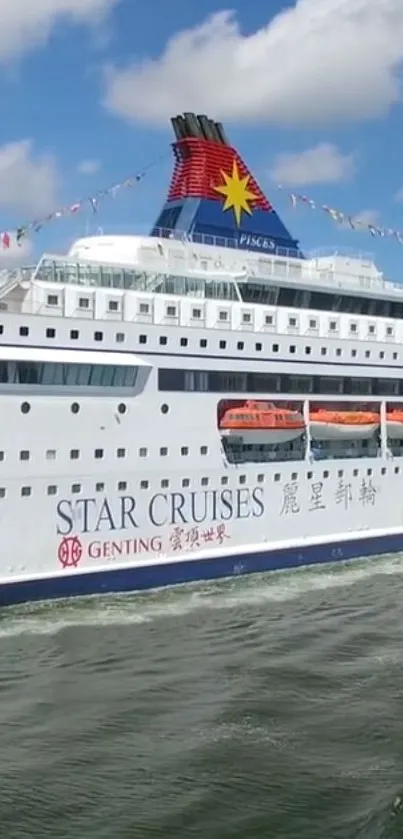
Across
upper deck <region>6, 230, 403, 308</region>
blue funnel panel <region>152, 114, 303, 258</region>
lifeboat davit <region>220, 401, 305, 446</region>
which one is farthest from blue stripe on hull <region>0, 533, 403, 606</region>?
blue funnel panel <region>152, 114, 303, 258</region>

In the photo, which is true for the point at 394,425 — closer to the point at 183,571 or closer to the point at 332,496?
the point at 332,496

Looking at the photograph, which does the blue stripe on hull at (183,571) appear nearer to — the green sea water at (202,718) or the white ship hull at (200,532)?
the white ship hull at (200,532)

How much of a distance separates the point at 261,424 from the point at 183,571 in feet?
10.2

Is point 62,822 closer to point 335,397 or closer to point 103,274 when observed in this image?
point 103,274

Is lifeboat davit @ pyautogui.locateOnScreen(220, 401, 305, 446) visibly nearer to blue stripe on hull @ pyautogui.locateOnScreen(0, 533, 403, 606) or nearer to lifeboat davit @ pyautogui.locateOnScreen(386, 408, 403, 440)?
blue stripe on hull @ pyautogui.locateOnScreen(0, 533, 403, 606)

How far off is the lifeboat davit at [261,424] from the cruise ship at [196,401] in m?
0.04

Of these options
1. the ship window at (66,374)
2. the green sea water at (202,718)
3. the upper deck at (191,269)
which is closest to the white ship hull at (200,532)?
the green sea water at (202,718)

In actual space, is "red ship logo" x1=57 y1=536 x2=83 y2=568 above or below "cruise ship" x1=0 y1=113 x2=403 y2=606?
below

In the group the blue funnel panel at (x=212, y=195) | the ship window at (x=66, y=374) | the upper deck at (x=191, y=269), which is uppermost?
the blue funnel panel at (x=212, y=195)

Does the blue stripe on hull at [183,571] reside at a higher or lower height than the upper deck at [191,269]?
lower

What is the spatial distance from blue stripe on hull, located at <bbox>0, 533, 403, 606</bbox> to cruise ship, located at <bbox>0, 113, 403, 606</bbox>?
32mm

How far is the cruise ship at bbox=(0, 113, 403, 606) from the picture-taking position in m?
14.2

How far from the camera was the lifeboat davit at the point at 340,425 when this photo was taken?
59.1 feet

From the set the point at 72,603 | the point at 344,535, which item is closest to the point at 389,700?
the point at 72,603
